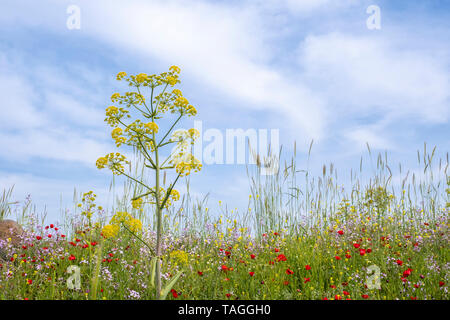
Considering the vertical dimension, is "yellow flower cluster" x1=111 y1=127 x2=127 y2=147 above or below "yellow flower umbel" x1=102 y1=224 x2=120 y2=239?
above

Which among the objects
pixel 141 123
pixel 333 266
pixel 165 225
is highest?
pixel 141 123

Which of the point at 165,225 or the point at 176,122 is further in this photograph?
the point at 165,225

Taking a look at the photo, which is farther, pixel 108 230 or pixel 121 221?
pixel 121 221

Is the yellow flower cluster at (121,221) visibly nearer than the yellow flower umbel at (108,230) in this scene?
No

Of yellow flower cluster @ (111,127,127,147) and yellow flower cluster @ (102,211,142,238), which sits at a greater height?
yellow flower cluster @ (111,127,127,147)

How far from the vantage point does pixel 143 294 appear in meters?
4.32

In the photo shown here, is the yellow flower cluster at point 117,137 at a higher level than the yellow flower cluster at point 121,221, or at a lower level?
higher

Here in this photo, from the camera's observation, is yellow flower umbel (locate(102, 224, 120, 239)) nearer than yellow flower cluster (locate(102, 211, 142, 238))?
Yes

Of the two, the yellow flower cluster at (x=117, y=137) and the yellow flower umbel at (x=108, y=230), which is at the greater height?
the yellow flower cluster at (x=117, y=137)
